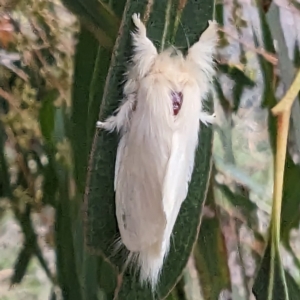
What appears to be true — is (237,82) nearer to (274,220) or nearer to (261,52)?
(261,52)

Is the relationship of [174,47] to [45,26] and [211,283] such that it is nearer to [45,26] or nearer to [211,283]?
[45,26]

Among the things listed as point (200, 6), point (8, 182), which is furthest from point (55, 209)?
point (200, 6)

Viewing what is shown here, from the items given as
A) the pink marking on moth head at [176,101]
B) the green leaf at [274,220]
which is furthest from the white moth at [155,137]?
the green leaf at [274,220]

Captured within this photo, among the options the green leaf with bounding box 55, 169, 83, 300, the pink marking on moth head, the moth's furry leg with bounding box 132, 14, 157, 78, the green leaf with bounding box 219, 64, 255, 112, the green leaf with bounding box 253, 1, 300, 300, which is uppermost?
the moth's furry leg with bounding box 132, 14, 157, 78

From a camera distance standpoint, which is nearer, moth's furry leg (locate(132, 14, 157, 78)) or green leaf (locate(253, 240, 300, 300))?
moth's furry leg (locate(132, 14, 157, 78))

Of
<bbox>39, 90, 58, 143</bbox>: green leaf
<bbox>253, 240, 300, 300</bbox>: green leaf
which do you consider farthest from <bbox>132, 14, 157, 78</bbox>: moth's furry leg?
<bbox>253, 240, 300, 300</bbox>: green leaf

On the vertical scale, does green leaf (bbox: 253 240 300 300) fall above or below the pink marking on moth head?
below

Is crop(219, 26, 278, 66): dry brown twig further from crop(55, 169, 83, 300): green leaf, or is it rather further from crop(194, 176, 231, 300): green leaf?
crop(55, 169, 83, 300): green leaf

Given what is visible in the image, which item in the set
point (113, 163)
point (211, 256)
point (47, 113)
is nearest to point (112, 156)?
point (113, 163)
